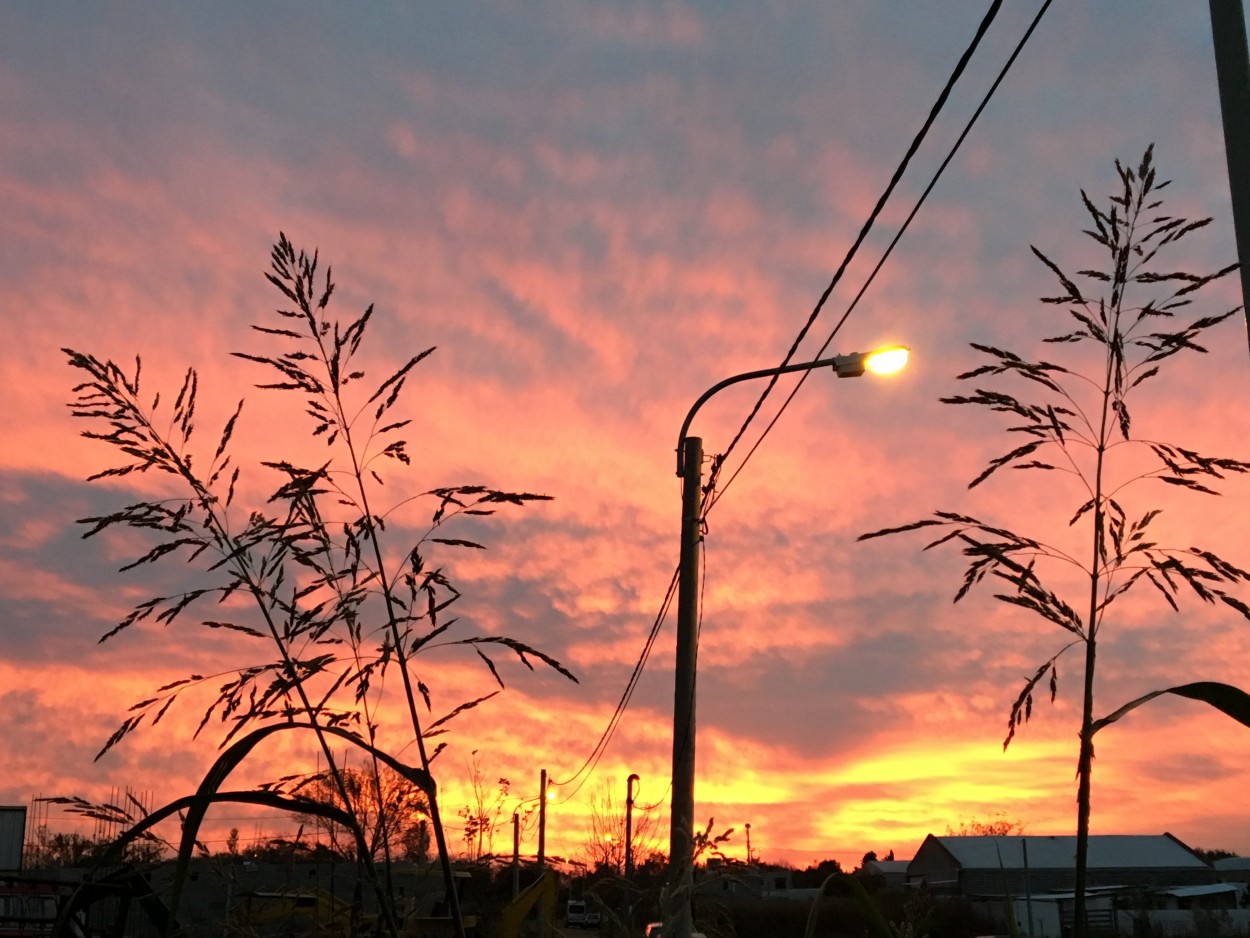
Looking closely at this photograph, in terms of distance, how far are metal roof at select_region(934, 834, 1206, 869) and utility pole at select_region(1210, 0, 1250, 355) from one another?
83350mm

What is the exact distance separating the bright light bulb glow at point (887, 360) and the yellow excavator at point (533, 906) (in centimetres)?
792

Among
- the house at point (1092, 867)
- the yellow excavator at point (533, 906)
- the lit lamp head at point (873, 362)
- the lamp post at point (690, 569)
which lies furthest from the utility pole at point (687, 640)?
the house at point (1092, 867)

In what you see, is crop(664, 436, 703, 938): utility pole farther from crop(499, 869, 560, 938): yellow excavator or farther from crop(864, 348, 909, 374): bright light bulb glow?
crop(499, 869, 560, 938): yellow excavator

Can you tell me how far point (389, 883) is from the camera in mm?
1911

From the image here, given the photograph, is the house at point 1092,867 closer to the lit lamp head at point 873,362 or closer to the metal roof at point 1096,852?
the metal roof at point 1096,852

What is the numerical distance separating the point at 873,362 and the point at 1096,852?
87863mm

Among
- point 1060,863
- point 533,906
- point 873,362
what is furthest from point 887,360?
point 1060,863

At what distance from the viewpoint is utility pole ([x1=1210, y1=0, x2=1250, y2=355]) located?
274cm

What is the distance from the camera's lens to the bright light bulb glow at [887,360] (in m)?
9.91

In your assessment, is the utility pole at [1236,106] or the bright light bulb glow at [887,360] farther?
the bright light bulb glow at [887,360]

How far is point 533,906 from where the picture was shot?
2449mm

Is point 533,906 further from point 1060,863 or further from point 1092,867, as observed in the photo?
point 1092,867

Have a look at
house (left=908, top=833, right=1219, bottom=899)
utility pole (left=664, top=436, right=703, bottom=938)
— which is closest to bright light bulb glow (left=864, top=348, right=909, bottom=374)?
utility pole (left=664, top=436, right=703, bottom=938)

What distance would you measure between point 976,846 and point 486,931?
286 feet
